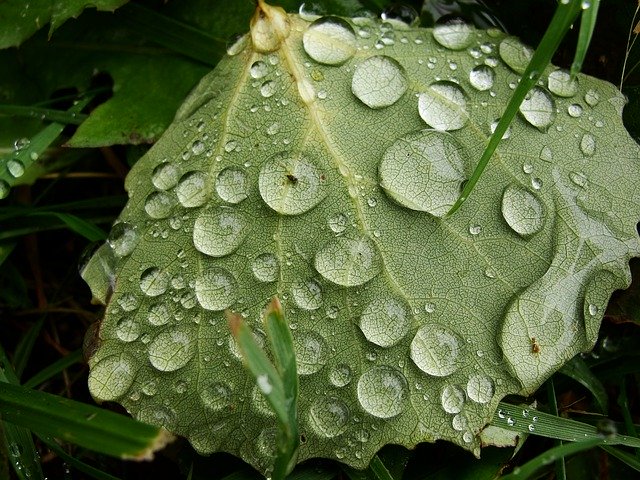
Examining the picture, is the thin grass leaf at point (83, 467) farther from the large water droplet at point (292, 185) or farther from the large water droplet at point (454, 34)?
the large water droplet at point (454, 34)

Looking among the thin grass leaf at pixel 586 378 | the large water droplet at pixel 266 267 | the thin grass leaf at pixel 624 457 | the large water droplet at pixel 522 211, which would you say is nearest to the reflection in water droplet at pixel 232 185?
the large water droplet at pixel 266 267

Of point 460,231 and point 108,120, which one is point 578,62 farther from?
point 108,120

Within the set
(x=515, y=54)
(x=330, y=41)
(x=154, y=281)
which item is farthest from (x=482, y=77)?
(x=154, y=281)

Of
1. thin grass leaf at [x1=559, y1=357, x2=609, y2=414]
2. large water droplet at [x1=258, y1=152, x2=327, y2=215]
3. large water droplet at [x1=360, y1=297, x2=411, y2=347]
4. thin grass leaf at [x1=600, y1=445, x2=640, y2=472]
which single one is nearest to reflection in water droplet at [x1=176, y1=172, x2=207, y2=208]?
large water droplet at [x1=258, y1=152, x2=327, y2=215]

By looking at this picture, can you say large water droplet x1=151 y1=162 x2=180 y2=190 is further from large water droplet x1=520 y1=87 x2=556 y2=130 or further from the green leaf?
large water droplet x1=520 y1=87 x2=556 y2=130

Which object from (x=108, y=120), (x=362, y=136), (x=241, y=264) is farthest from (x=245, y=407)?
(x=108, y=120)

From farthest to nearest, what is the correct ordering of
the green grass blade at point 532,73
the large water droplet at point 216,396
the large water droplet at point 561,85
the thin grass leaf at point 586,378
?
the thin grass leaf at point 586,378
the large water droplet at point 561,85
the large water droplet at point 216,396
the green grass blade at point 532,73
